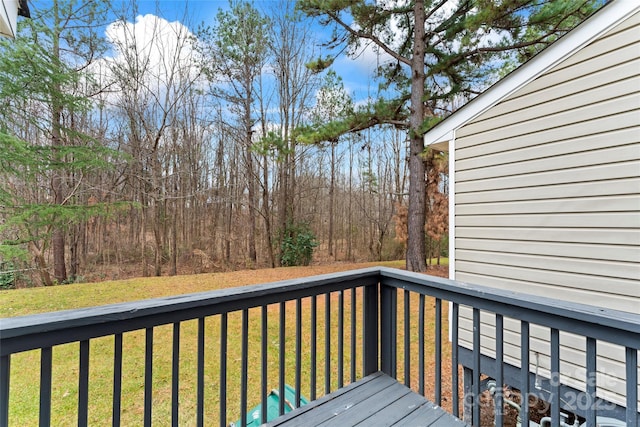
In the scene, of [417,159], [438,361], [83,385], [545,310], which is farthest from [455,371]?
[417,159]

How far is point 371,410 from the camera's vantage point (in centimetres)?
153

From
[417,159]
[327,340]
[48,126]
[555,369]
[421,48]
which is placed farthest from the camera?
[417,159]

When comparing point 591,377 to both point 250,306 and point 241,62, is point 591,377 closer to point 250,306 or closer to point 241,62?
point 250,306

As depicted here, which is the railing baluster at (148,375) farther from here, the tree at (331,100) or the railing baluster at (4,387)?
the tree at (331,100)

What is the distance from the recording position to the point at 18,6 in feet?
→ 7.36

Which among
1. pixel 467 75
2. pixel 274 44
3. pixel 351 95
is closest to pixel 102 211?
pixel 274 44

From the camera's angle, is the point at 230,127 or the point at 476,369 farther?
the point at 230,127

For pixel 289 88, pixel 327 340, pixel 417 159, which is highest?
pixel 289 88

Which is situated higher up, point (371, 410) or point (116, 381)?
point (116, 381)

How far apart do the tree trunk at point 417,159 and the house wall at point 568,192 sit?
9.92 feet

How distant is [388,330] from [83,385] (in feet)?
5.03

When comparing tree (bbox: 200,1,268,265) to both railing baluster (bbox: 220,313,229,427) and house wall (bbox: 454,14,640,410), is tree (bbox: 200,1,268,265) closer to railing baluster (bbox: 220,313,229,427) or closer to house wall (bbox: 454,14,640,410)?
house wall (bbox: 454,14,640,410)

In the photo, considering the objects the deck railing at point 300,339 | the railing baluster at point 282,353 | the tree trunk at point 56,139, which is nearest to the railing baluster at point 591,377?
the deck railing at point 300,339

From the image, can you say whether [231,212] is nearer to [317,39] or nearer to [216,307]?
[317,39]
